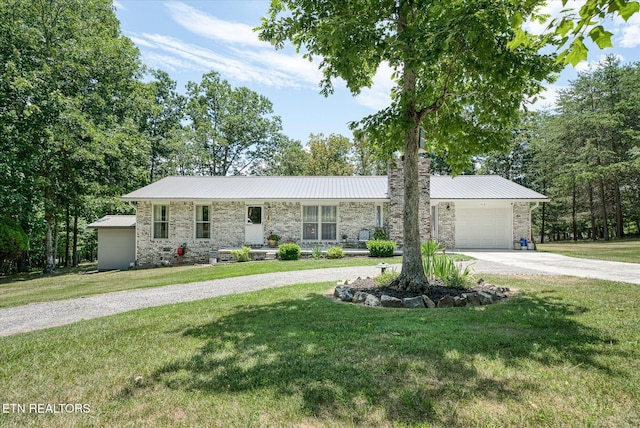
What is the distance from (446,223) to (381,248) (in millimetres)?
5037

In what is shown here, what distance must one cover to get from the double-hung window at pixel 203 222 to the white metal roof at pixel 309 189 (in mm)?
714

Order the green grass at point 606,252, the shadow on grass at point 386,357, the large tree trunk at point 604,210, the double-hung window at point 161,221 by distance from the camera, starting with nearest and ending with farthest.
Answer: the shadow on grass at point 386,357, the green grass at point 606,252, the double-hung window at point 161,221, the large tree trunk at point 604,210

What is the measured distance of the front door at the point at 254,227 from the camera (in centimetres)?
1730

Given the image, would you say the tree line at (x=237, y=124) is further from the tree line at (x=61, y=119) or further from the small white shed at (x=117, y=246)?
the small white shed at (x=117, y=246)

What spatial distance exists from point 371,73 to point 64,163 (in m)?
16.3

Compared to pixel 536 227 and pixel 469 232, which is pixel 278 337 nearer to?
pixel 469 232

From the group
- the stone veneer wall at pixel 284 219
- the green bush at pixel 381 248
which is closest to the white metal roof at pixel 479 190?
the green bush at pixel 381 248

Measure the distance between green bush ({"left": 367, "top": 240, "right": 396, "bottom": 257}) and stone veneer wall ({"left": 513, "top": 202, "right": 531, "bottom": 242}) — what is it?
7324mm

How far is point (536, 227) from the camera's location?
37.6 metres

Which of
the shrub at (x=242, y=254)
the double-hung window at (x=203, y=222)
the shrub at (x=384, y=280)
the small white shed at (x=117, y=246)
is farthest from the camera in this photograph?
the small white shed at (x=117, y=246)

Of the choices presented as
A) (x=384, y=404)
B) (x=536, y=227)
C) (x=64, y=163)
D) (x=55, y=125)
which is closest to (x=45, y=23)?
(x=55, y=125)

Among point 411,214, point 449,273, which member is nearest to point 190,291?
point 411,214

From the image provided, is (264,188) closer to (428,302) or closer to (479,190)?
(479,190)

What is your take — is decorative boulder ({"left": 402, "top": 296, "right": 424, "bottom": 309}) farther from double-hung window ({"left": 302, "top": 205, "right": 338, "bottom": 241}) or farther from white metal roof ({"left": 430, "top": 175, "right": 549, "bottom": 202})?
white metal roof ({"left": 430, "top": 175, "right": 549, "bottom": 202})
